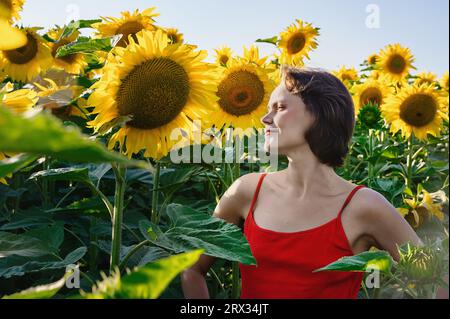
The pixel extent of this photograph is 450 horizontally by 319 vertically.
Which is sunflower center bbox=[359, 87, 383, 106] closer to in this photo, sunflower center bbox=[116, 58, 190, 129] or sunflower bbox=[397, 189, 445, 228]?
sunflower bbox=[397, 189, 445, 228]

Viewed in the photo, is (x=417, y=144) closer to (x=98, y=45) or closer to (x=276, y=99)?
(x=276, y=99)

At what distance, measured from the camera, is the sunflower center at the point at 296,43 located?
3855 millimetres

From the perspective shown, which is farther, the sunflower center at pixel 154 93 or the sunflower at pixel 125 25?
the sunflower at pixel 125 25

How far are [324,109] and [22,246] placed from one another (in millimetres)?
750

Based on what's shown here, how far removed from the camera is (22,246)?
102 cm

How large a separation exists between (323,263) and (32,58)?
1688 mm

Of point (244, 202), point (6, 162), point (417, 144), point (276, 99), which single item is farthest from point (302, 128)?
point (417, 144)

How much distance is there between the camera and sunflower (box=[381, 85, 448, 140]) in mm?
2752

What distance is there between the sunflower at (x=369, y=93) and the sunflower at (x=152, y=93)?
7.35 ft

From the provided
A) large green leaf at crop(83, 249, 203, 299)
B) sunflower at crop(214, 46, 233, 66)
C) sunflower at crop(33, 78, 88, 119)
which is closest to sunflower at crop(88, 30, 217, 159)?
sunflower at crop(33, 78, 88, 119)

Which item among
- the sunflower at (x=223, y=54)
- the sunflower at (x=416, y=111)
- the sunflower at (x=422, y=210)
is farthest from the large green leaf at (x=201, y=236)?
the sunflower at (x=223, y=54)

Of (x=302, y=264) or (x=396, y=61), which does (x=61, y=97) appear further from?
(x=396, y=61)

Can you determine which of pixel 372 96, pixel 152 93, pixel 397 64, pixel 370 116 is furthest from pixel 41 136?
pixel 397 64

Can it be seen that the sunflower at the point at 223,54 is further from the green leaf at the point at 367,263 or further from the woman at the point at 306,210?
the green leaf at the point at 367,263
